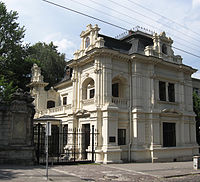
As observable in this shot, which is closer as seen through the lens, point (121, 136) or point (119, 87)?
point (121, 136)

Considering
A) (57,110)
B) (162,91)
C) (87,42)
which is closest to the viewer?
(87,42)

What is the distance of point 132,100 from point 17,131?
35.5 ft

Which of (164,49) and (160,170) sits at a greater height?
(164,49)

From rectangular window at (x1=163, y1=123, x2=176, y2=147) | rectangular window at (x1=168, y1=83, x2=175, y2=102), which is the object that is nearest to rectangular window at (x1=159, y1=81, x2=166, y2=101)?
rectangular window at (x1=168, y1=83, x2=175, y2=102)

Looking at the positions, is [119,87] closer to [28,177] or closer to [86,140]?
[86,140]

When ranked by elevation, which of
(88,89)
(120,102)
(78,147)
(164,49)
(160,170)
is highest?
(164,49)

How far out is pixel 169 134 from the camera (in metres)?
25.9

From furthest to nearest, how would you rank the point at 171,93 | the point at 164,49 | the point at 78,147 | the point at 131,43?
1. the point at 164,49
2. the point at 171,93
3. the point at 131,43
4. the point at 78,147

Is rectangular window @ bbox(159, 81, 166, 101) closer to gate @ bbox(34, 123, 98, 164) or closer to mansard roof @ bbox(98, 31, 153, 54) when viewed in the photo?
mansard roof @ bbox(98, 31, 153, 54)

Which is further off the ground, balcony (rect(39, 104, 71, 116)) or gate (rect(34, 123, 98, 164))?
balcony (rect(39, 104, 71, 116))

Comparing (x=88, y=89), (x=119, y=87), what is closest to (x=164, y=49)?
(x=119, y=87)

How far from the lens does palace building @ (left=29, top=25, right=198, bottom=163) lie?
72.3 feet

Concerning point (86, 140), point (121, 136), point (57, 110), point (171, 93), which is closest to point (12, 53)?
point (57, 110)

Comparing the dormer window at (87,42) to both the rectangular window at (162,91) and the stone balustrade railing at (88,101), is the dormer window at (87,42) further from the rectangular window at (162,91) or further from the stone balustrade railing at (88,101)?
the rectangular window at (162,91)
